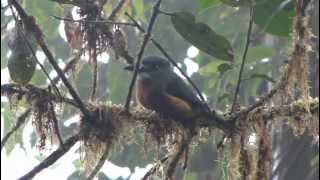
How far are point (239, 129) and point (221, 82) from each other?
3.18ft

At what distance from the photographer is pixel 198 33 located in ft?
6.46

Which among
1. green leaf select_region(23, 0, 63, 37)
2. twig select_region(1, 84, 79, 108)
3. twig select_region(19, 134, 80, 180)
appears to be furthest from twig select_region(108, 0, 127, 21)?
twig select_region(19, 134, 80, 180)

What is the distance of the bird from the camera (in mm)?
2242

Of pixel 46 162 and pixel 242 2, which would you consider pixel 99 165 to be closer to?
pixel 46 162

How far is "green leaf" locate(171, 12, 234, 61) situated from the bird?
24cm

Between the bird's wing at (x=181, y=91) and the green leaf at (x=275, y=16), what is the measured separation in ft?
1.73

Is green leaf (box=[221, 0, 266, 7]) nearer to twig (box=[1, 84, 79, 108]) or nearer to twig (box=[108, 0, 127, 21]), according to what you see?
twig (box=[1, 84, 79, 108])

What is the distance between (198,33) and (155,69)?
3.16 ft

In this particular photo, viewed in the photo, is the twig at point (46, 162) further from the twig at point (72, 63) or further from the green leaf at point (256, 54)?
the green leaf at point (256, 54)

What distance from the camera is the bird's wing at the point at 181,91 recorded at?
2.51 meters

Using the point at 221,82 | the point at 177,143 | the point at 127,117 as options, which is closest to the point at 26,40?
the point at 127,117

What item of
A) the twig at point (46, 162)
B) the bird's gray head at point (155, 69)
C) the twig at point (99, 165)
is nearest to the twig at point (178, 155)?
the twig at point (99, 165)

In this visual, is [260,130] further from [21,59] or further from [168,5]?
[168,5]

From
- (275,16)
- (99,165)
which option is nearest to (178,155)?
(99,165)
